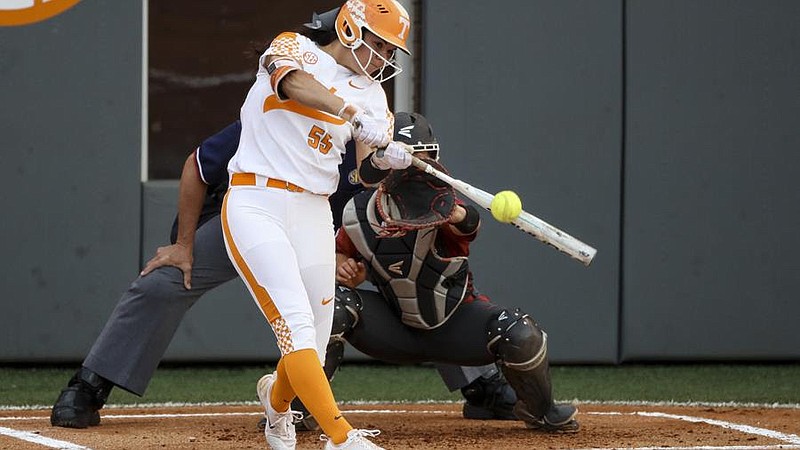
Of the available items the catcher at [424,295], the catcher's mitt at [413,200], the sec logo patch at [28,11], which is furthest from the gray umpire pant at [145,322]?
the sec logo patch at [28,11]

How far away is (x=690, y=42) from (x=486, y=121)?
4.00 ft

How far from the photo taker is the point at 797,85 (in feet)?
25.3

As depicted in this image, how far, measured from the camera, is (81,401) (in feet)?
16.3

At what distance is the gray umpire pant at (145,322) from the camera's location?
5016 millimetres

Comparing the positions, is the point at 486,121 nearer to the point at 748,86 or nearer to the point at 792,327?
the point at 748,86

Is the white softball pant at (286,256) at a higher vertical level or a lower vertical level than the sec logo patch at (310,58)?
lower

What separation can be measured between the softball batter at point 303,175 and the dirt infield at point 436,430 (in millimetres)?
500

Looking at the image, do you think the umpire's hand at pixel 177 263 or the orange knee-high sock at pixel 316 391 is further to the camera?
the umpire's hand at pixel 177 263

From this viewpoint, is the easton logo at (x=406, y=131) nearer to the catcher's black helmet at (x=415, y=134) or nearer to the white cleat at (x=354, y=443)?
the catcher's black helmet at (x=415, y=134)

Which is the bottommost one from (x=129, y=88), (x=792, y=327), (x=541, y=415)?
(x=792, y=327)

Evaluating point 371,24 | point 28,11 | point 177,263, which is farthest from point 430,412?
point 28,11

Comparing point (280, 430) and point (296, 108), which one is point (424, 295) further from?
point (296, 108)

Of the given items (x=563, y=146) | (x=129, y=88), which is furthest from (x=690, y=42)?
(x=129, y=88)

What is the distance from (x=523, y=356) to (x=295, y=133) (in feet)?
3.89
